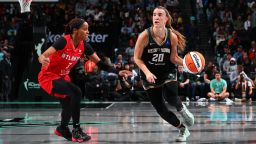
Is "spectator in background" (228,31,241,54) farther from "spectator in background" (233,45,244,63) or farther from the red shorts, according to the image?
the red shorts

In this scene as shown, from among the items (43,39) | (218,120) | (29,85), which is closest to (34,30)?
(43,39)

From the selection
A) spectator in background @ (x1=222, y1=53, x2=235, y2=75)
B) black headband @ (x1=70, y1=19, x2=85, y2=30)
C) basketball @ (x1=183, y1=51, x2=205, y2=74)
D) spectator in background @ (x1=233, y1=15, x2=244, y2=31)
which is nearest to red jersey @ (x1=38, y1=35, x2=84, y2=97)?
black headband @ (x1=70, y1=19, x2=85, y2=30)

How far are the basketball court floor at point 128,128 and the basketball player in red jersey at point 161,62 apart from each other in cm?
47

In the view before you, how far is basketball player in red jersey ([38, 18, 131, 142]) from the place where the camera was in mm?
8328

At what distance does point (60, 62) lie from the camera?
8.41 m

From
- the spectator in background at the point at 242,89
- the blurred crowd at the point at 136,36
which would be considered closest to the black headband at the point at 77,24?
the blurred crowd at the point at 136,36

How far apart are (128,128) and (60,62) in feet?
8.58

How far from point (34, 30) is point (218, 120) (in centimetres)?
925

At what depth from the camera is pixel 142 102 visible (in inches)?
765

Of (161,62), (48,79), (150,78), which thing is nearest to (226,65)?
(161,62)

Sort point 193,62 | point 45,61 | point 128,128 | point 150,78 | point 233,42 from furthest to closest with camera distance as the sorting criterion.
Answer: point 233,42 < point 128,128 < point 193,62 < point 150,78 < point 45,61

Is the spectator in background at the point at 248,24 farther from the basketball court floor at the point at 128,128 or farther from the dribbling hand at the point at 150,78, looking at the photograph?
the dribbling hand at the point at 150,78

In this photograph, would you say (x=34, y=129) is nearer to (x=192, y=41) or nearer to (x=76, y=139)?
(x=76, y=139)

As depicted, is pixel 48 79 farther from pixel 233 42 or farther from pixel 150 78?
pixel 233 42
